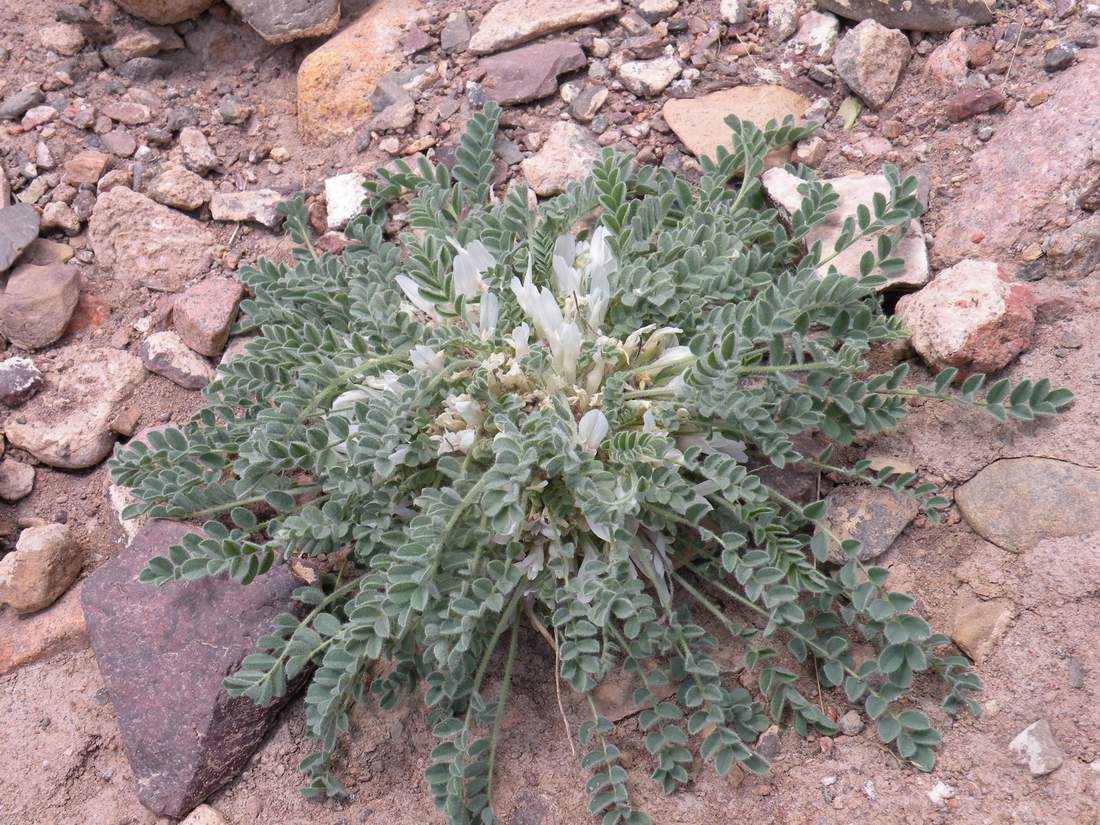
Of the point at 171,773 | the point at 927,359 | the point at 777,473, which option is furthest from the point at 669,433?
the point at 171,773

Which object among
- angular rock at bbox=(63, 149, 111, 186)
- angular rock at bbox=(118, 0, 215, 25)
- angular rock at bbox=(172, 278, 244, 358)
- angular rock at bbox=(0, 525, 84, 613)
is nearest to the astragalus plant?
angular rock at bbox=(0, 525, 84, 613)

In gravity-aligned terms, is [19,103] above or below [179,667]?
above

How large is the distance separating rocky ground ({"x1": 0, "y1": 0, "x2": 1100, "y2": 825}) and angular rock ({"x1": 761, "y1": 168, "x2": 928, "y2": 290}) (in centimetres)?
2

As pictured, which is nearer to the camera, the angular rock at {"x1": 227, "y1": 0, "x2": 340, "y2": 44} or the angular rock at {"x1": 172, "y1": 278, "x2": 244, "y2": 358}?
the angular rock at {"x1": 172, "y1": 278, "x2": 244, "y2": 358}

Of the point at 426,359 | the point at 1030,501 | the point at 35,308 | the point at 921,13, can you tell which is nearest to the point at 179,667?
the point at 426,359

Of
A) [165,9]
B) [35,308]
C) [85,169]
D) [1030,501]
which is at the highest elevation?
[165,9]

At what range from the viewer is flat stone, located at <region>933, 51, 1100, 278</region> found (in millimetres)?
2895

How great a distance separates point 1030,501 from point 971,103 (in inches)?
58.1

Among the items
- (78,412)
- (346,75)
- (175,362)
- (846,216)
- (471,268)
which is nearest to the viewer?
(471,268)

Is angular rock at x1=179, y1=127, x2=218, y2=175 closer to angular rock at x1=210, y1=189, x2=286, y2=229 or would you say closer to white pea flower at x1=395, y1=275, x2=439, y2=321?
angular rock at x1=210, y1=189, x2=286, y2=229

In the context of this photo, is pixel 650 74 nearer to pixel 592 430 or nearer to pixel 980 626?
pixel 592 430

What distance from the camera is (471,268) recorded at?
2777 mm

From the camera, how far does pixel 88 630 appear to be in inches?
116

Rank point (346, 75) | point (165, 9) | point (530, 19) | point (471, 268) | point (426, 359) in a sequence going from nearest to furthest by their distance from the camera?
point (426, 359) < point (471, 268) < point (530, 19) < point (346, 75) < point (165, 9)
